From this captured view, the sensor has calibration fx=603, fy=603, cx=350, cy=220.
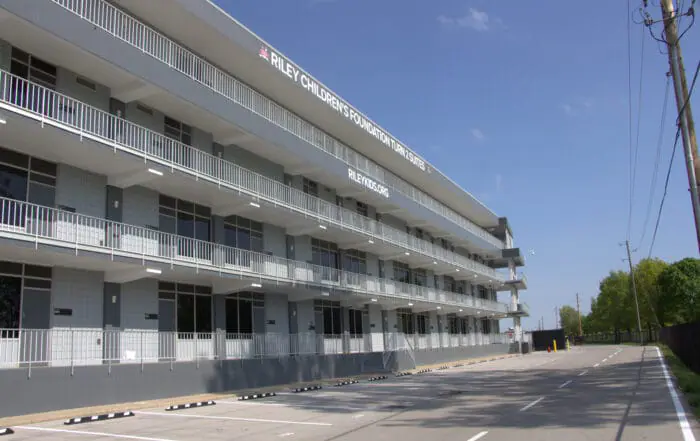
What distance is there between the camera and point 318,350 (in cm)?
2969

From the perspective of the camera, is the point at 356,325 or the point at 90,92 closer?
the point at 90,92

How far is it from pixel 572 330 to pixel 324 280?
153 metres

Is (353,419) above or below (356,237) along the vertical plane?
below

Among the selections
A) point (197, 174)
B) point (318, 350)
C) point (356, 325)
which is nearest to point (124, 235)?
point (197, 174)

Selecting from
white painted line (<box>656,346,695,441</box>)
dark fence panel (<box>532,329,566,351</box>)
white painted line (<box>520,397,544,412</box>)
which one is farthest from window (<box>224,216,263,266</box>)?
dark fence panel (<box>532,329,566,351</box>)

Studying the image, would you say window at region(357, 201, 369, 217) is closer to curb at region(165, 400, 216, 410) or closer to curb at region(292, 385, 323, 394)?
curb at region(292, 385, 323, 394)

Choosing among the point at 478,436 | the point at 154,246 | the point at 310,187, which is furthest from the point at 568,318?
the point at 478,436

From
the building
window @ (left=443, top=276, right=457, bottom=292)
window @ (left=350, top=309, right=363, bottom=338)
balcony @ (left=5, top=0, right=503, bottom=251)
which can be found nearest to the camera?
the building

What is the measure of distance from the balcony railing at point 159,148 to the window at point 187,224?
68.1 inches

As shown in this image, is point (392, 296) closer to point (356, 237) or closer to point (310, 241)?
point (356, 237)

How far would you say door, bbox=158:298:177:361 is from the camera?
21.2 metres

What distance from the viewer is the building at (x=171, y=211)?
17469 millimetres

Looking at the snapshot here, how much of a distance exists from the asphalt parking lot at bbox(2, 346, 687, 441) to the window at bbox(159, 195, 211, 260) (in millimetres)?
6232

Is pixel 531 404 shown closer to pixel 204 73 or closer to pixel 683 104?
pixel 683 104
